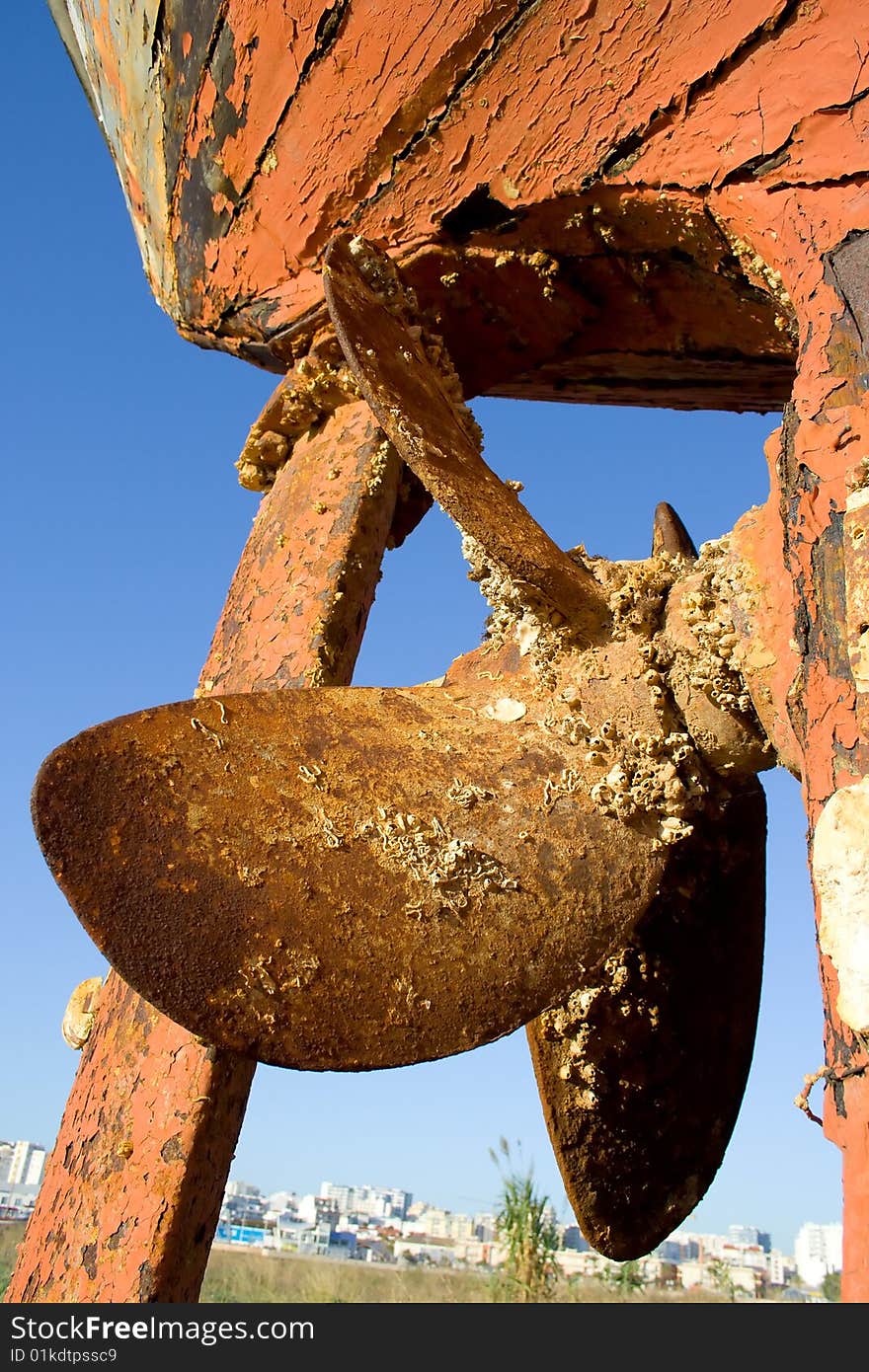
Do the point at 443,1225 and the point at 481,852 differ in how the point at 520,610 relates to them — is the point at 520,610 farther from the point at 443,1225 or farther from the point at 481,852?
the point at 443,1225

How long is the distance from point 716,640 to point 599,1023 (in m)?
0.88

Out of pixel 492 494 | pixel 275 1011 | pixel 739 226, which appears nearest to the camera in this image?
pixel 275 1011

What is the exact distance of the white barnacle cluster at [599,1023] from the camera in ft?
7.98

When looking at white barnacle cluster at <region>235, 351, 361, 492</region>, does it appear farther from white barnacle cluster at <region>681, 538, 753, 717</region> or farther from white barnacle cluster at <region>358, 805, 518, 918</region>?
white barnacle cluster at <region>358, 805, 518, 918</region>

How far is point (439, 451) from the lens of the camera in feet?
7.07

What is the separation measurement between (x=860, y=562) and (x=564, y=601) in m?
0.66

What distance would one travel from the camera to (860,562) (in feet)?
5.56

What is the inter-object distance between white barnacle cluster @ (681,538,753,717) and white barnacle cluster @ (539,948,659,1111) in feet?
2.03

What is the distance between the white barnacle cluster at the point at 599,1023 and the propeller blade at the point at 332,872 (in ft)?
1.89

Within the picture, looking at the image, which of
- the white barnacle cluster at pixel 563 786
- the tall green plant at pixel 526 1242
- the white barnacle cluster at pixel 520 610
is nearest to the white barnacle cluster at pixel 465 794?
the white barnacle cluster at pixel 563 786

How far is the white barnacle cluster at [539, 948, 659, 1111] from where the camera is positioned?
2434mm
